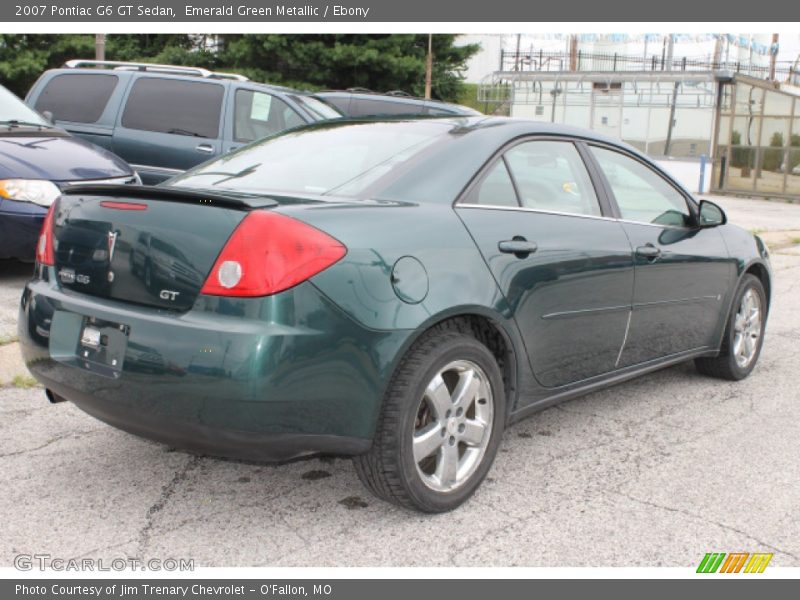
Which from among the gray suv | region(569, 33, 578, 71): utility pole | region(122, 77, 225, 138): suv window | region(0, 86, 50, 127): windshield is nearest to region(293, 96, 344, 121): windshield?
the gray suv

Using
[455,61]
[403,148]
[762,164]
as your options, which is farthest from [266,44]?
[403,148]

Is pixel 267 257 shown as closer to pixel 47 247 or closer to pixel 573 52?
pixel 47 247

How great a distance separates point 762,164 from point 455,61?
11.2 metres

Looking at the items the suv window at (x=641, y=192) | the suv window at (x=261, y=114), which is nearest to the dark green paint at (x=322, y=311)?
the suv window at (x=641, y=192)

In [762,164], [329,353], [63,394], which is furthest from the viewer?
[762,164]

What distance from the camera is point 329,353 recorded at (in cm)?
288

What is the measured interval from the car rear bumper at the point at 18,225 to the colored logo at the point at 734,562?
210 inches

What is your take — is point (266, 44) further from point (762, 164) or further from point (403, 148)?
point (403, 148)

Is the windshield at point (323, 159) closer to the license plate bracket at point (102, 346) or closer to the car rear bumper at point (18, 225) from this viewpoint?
the license plate bracket at point (102, 346)

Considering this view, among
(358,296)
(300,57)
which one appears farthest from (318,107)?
(300,57)

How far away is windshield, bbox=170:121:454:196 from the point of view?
352cm

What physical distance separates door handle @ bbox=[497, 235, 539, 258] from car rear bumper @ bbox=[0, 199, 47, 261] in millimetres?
4337

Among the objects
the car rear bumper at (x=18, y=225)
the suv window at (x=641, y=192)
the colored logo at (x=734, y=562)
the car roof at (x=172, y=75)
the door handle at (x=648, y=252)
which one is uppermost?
the car roof at (x=172, y=75)

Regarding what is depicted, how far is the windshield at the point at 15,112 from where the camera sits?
7805 mm
